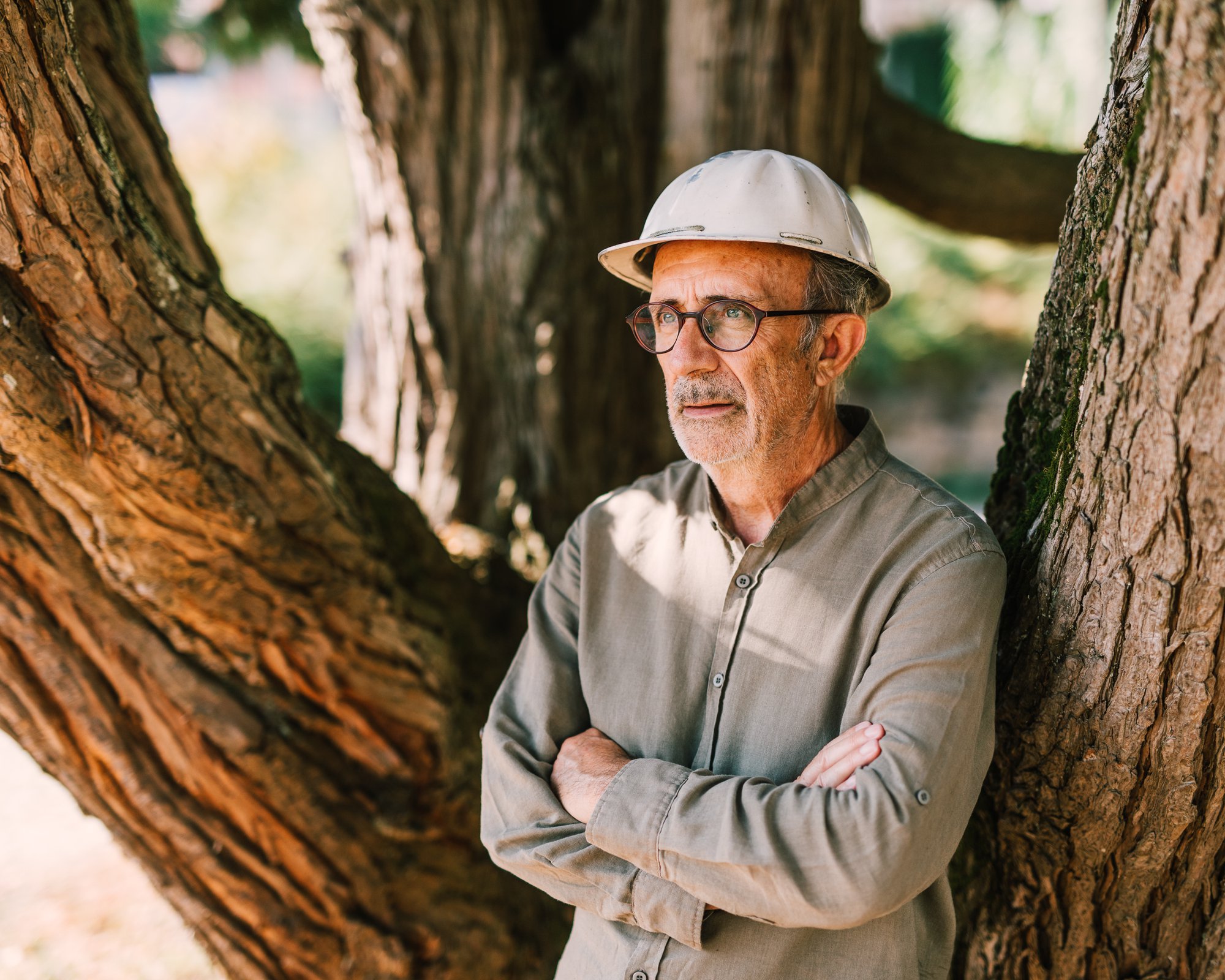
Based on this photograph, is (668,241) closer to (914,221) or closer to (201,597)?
(201,597)

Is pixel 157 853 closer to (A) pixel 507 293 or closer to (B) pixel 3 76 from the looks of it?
(B) pixel 3 76

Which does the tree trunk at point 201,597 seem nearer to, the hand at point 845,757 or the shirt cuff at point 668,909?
the shirt cuff at point 668,909

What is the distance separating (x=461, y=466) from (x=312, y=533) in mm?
1277

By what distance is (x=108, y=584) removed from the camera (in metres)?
2.22

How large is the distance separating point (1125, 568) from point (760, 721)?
65cm

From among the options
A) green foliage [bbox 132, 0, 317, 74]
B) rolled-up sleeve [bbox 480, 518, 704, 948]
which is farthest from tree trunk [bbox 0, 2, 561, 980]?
green foliage [bbox 132, 0, 317, 74]

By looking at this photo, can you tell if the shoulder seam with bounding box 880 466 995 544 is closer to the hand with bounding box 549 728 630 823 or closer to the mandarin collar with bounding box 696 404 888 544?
the mandarin collar with bounding box 696 404 888 544

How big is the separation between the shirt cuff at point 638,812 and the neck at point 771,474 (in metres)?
0.50

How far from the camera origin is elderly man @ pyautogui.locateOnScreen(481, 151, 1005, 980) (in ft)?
5.09

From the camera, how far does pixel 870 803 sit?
1.50 metres

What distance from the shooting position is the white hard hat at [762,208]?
1832 millimetres

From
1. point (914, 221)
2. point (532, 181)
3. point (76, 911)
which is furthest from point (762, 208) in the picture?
point (914, 221)

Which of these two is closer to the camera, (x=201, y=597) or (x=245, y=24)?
(x=201, y=597)

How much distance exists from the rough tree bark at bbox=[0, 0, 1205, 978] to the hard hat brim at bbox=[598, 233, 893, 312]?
34 cm
